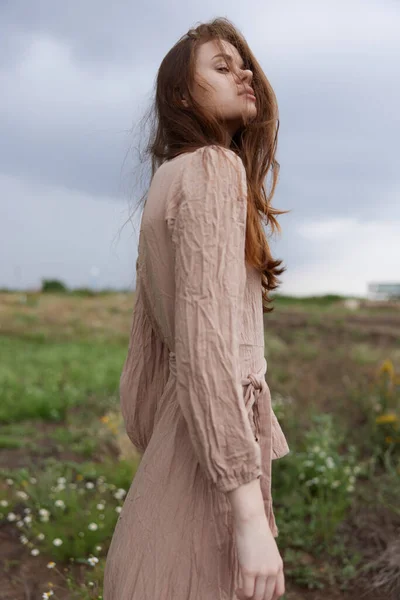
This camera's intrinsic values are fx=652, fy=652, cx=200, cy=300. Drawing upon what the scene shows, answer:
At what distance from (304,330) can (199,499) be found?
8450 millimetres

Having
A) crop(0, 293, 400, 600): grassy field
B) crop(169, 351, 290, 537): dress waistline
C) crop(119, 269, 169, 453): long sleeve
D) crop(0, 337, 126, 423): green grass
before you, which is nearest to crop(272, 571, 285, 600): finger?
crop(169, 351, 290, 537): dress waistline

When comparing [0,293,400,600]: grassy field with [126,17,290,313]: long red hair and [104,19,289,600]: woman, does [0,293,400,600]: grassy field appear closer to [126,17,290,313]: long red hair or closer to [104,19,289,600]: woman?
[104,19,289,600]: woman

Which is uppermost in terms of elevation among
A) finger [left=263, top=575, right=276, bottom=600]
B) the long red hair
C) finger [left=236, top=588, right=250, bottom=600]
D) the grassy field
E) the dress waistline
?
the long red hair

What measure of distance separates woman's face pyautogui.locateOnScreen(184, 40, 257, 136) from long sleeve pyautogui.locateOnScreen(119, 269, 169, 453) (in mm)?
408

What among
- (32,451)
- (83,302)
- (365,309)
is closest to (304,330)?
(365,309)

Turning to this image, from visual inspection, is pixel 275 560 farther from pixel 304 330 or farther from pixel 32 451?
pixel 304 330

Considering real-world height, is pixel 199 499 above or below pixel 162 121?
below

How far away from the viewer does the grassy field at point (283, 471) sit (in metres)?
3.19

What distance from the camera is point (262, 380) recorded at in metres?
1.35

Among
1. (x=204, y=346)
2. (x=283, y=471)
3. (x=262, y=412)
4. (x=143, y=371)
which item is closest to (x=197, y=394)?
(x=204, y=346)

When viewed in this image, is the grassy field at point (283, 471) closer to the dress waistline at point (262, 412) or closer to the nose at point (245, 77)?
the dress waistline at point (262, 412)

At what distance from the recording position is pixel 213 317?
1.15 metres

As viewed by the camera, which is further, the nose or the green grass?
the green grass

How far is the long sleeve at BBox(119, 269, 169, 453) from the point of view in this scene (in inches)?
58.7
